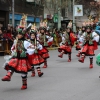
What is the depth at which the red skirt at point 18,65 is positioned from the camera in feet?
30.9

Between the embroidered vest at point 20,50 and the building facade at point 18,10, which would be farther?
the building facade at point 18,10

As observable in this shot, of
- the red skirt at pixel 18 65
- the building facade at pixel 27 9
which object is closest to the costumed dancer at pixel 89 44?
the red skirt at pixel 18 65

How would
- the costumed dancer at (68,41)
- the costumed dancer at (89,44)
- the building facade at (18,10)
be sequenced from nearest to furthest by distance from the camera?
the costumed dancer at (89,44), the costumed dancer at (68,41), the building facade at (18,10)

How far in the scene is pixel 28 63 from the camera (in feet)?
31.9

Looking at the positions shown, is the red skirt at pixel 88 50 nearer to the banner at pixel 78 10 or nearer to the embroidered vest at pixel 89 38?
A: the embroidered vest at pixel 89 38

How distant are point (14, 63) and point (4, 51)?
38.7 feet

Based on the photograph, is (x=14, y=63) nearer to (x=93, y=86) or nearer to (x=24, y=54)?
(x=24, y=54)

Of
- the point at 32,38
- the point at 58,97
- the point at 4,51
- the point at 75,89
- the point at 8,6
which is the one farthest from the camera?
the point at 8,6

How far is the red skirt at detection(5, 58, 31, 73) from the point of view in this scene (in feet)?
30.9

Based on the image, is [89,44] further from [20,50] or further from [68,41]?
[20,50]

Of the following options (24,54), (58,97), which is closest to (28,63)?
(24,54)

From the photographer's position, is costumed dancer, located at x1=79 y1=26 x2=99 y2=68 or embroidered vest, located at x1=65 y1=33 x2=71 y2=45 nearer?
costumed dancer, located at x1=79 y1=26 x2=99 y2=68

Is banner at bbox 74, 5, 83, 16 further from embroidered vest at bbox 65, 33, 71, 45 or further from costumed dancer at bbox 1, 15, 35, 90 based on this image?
costumed dancer at bbox 1, 15, 35, 90

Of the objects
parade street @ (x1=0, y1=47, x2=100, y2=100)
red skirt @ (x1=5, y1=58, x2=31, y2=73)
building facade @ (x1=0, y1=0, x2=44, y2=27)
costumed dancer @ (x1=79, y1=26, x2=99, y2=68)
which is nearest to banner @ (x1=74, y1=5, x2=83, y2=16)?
building facade @ (x1=0, y1=0, x2=44, y2=27)
